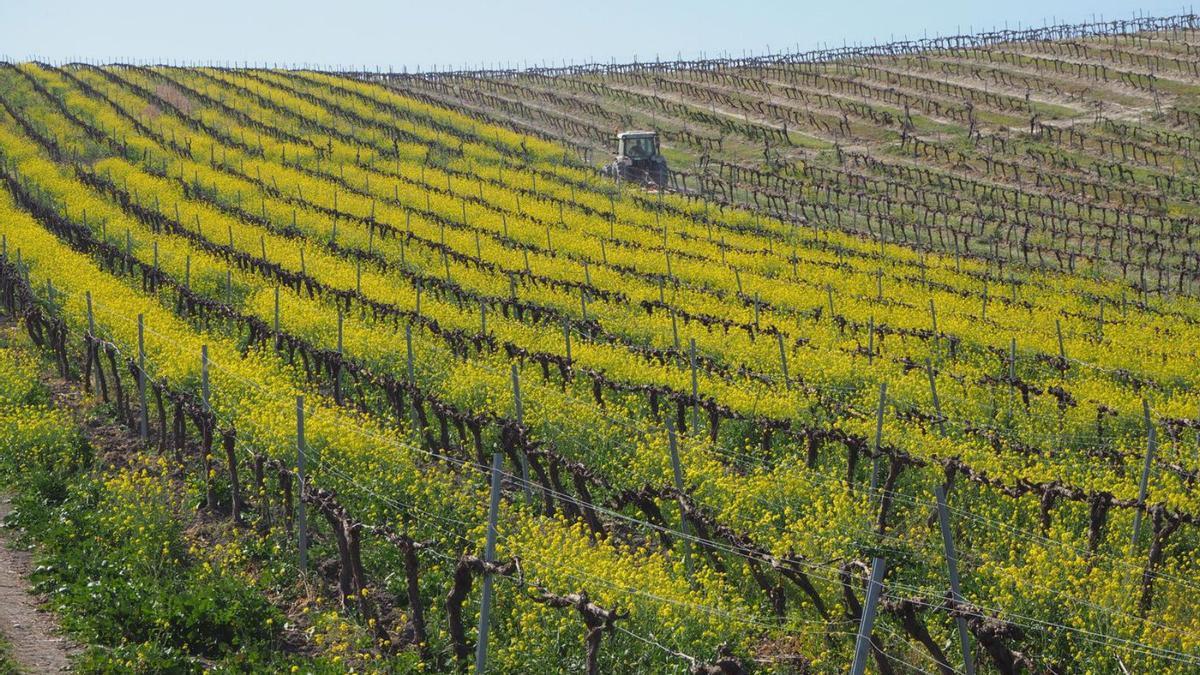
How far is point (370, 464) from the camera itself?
14.4 metres

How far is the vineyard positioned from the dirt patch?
2.55 ft

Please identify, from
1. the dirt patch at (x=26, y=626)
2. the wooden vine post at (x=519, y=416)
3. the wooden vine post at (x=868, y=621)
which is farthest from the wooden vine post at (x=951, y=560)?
the dirt patch at (x=26, y=626)

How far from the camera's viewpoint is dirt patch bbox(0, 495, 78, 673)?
1061 centimetres

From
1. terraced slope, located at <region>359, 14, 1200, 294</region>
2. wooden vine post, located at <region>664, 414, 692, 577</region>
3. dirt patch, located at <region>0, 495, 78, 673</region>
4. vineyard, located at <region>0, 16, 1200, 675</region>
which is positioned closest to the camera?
dirt patch, located at <region>0, 495, 78, 673</region>

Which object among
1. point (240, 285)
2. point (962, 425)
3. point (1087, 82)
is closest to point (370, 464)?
point (962, 425)

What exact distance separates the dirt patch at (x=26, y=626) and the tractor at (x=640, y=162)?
41.7 meters

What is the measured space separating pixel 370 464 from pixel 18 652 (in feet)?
15.1

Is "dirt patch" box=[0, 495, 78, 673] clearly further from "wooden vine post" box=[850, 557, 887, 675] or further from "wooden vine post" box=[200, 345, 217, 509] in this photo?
"wooden vine post" box=[850, 557, 887, 675]

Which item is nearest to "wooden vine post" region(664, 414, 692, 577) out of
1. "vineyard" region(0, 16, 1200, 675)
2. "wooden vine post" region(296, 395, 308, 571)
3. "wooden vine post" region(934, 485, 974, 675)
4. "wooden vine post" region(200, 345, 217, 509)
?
"vineyard" region(0, 16, 1200, 675)

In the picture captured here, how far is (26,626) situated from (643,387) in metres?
9.52

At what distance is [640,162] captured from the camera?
5378 cm

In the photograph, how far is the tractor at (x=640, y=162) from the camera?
5331cm

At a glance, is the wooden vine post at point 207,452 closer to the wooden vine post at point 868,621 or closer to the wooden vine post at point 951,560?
the wooden vine post at point 951,560

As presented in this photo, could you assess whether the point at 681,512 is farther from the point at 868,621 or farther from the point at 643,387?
the point at 643,387
